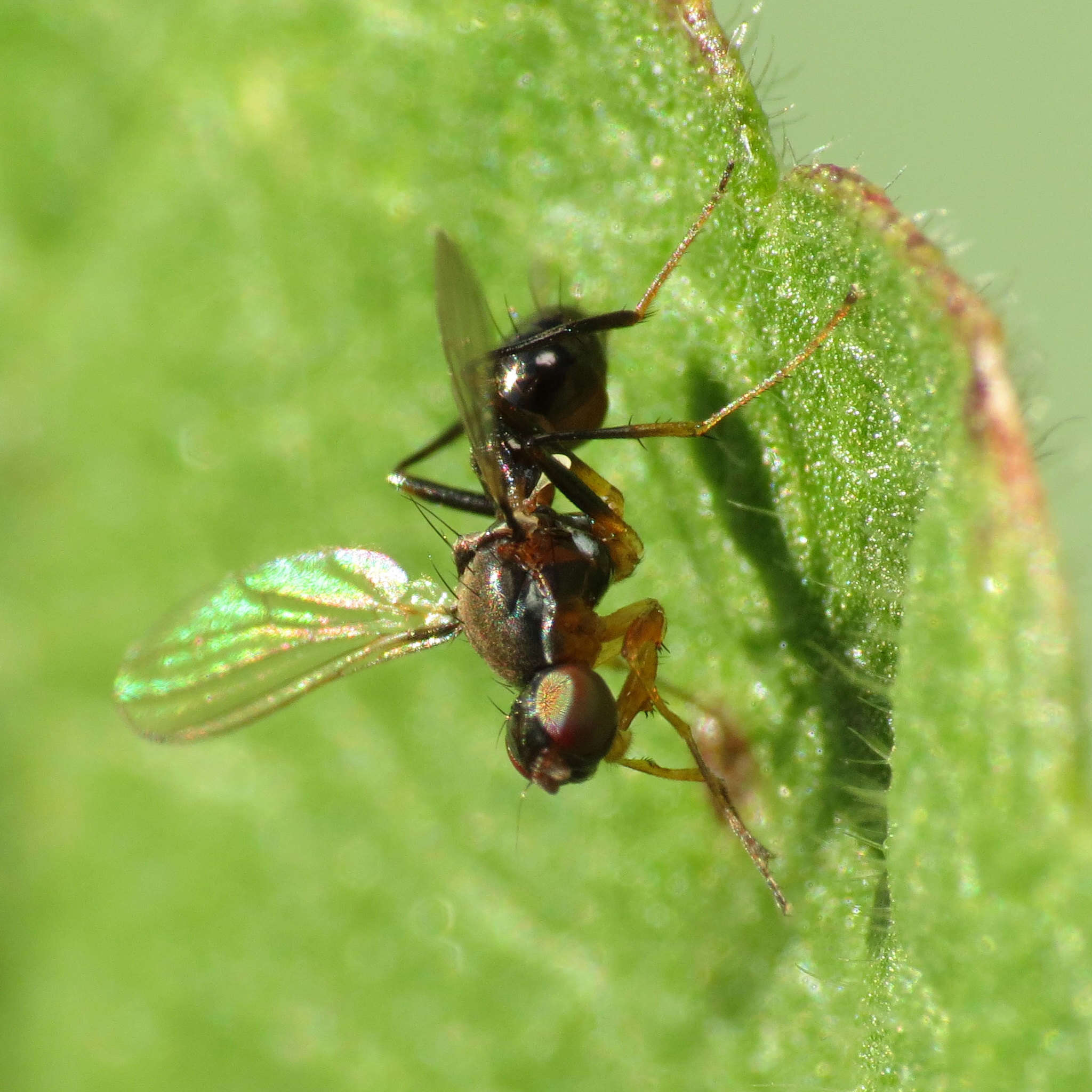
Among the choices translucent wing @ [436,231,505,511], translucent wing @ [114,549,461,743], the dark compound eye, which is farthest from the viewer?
translucent wing @ [114,549,461,743]

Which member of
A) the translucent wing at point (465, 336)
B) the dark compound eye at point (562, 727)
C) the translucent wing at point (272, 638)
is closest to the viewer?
the translucent wing at point (465, 336)

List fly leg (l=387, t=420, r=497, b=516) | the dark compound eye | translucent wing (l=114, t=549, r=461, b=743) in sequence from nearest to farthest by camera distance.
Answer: the dark compound eye → translucent wing (l=114, t=549, r=461, b=743) → fly leg (l=387, t=420, r=497, b=516)

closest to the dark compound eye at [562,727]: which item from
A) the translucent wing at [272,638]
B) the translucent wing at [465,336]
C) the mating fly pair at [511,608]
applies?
the mating fly pair at [511,608]

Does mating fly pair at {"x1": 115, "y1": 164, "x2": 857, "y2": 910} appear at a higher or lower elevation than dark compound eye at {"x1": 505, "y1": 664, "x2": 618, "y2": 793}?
higher

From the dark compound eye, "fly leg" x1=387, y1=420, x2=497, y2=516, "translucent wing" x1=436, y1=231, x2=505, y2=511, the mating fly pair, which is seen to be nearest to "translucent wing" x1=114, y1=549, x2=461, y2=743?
the mating fly pair

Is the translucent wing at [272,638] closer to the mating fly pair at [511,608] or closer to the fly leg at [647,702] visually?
the mating fly pair at [511,608]

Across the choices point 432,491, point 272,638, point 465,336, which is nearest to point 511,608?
point 432,491

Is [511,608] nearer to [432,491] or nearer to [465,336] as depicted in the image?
[432,491]

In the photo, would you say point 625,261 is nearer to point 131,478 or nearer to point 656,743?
point 656,743

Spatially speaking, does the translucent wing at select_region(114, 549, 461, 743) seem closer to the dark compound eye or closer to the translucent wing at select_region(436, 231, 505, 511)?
the dark compound eye
